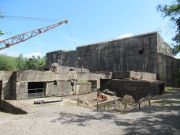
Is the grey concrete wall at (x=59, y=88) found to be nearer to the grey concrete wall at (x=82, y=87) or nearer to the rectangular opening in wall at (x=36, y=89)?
the rectangular opening in wall at (x=36, y=89)

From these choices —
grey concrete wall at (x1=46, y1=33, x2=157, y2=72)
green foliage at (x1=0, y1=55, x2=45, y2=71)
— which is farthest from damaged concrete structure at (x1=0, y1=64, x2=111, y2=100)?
green foliage at (x1=0, y1=55, x2=45, y2=71)

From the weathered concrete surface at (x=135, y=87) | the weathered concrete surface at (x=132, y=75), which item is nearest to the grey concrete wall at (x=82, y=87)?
the weathered concrete surface at (x=135, y=87)

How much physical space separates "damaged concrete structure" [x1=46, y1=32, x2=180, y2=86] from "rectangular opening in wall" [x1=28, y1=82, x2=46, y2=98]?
70.4 feet

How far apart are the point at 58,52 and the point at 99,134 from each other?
151ft

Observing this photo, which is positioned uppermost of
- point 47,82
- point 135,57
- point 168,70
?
point 135,57

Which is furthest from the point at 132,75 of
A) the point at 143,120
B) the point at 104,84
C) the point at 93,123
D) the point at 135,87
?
the point at 93,123

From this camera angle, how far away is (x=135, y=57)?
4366 cm

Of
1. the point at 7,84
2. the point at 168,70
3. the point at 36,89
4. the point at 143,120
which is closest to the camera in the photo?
the point at 143,120

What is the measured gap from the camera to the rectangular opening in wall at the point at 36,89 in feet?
81.5

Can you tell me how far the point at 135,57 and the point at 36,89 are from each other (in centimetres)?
2319

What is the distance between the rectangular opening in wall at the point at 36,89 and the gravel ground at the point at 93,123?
22.9ft

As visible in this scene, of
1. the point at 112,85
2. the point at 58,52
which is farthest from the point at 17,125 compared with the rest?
the point at 58,52

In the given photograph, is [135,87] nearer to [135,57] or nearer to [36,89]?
[135,57]

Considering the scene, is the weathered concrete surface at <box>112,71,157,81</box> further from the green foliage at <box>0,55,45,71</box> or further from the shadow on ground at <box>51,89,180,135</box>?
the green foliage at <box>0,55,45,71</box>
